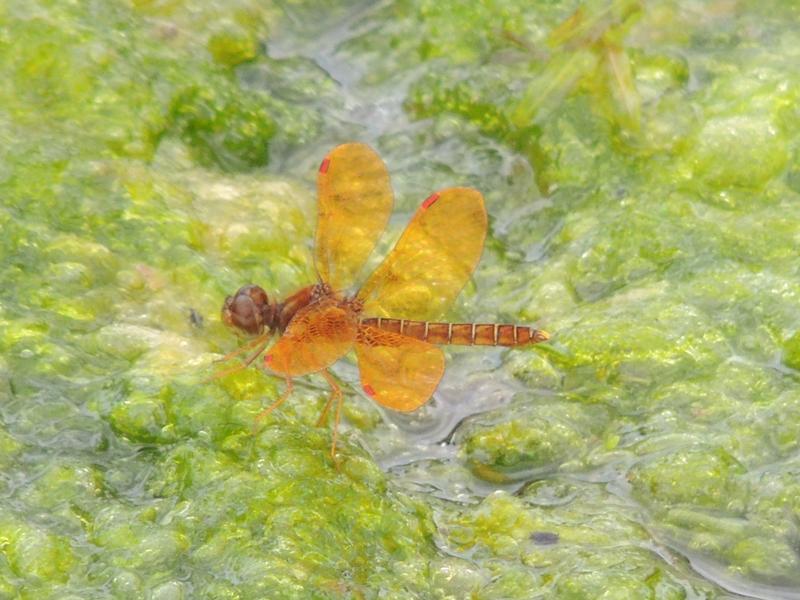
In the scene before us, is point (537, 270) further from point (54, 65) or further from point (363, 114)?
point (54, 65)

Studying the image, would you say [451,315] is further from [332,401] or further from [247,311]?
[247,311]

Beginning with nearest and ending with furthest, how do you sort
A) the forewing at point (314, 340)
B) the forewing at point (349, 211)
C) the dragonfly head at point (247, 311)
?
1. the forewing at point (314, 340)
2. the dragonfly head at point (247, 311)
3. the forewing at point (349, 211)

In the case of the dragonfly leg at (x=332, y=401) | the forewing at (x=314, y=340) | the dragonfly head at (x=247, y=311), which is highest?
the dragonfly head at (x=247, y=311)

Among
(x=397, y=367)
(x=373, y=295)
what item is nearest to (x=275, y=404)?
(x=397, y=367)

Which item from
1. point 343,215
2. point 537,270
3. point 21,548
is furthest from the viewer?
point 537,270

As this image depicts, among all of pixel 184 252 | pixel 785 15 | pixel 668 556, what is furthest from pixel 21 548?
pixel 785 15

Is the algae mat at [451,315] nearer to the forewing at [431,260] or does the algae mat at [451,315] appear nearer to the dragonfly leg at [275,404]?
the dragonfly leg at [275,404]

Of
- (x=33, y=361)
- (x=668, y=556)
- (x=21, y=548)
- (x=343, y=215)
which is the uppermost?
(x=343, y=215)

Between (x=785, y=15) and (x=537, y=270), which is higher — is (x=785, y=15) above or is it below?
above

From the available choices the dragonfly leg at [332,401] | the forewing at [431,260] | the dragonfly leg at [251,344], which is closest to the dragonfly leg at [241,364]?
the dragonfly leg at [251,344]
